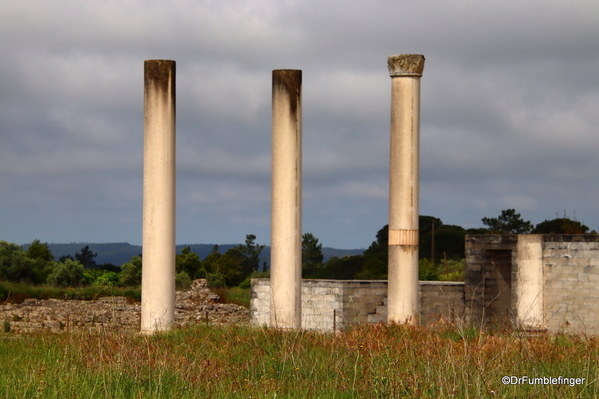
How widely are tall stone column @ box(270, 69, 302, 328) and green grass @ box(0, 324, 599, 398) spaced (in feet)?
11.1

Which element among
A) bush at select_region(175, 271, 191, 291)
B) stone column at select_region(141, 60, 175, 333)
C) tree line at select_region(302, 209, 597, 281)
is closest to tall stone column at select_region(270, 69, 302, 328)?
stone column at select_region(141, 60, 175, 333)

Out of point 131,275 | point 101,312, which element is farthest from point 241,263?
point 101,312

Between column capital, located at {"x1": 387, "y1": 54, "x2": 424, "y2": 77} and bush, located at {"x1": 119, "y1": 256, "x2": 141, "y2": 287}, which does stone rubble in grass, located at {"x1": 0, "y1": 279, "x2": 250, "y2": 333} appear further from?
bush, located at {"x1": 119, "y1": 256, "x2": 141, "y2": 287}

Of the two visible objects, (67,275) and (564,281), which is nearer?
(564,281)

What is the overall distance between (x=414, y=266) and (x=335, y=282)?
6.48 meters

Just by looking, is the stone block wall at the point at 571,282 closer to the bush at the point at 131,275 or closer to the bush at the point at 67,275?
the bush at the point at 67,275

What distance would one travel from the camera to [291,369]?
512 inches

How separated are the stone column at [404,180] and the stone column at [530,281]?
4.53m

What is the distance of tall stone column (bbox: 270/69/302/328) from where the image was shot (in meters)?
20.5

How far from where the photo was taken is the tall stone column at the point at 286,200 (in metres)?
20.5

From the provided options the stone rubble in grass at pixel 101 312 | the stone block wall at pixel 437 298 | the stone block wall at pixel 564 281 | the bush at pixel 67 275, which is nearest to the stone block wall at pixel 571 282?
the stone block wall at pixel 564 281

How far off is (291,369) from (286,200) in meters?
8.05

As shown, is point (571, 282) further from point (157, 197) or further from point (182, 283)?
point (182, 283)

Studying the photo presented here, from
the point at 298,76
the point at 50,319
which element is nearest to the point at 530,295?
the point at 298,76
